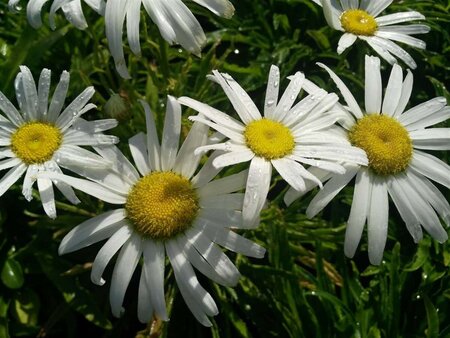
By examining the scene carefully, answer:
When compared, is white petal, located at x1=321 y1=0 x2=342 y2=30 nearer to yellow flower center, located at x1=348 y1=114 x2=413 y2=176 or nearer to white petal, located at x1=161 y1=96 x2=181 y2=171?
yellow flower center, located at x1=348 y1=114 x2=413 y2=176

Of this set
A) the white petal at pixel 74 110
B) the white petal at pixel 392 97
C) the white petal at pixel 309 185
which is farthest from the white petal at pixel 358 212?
the white petal at pixel 74 110

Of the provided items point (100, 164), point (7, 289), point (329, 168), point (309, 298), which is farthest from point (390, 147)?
point (7, 289)

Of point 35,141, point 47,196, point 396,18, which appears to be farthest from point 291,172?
point 396,18

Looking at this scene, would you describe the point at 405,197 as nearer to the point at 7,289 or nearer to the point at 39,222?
the point at 39,222

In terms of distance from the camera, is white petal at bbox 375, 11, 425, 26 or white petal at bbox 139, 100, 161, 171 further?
white petal at bbox 375, 11, 425, 26

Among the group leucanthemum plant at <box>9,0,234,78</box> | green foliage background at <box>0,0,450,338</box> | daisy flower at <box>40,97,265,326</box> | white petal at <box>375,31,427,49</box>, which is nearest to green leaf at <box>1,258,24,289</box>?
green foliage background at <box>0,0,450,338</box>
